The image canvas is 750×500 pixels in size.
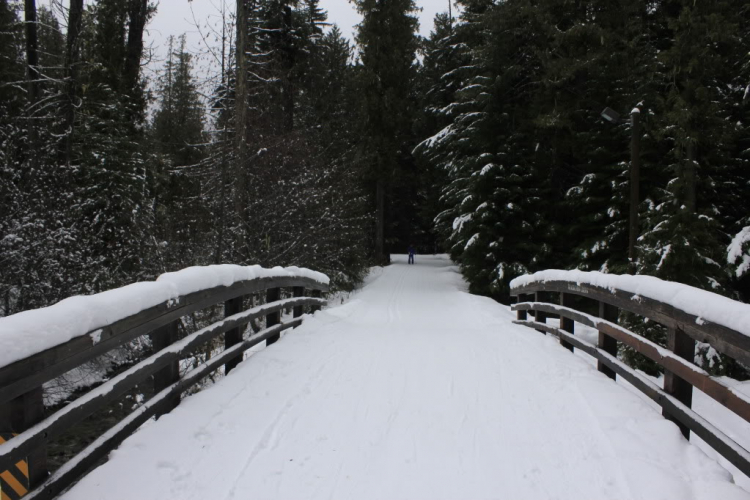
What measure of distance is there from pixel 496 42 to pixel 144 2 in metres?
12.6

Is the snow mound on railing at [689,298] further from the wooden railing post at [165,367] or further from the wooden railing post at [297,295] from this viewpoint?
the wooden railing post at [297,295]

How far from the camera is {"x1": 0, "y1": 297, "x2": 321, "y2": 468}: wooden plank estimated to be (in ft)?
6.96

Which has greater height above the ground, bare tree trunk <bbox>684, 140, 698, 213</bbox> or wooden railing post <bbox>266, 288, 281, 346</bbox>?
bare tree trunk <bbox>684, 140, 698, 213</bbox>

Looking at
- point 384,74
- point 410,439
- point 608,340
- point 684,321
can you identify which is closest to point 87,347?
point 410,439

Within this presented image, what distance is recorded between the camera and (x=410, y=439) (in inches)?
136

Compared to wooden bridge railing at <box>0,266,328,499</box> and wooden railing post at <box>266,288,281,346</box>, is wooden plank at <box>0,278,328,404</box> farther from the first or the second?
wooden railing post at <box>266,288,281,346</box>

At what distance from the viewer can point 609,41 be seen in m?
15.5

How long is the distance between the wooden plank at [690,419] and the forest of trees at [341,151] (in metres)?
7.61

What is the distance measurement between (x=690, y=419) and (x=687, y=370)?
33 cm

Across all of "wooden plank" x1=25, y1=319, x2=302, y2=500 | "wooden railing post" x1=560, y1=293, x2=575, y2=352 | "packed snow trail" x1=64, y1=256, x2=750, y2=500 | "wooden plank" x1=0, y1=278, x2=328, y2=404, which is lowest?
"packed snow trail" x1=64, y1=256, x2=750, y2=500

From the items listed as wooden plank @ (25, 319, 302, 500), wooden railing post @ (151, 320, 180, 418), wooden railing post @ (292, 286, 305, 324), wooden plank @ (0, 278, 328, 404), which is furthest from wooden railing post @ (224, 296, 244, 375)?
wooden railing post @ (292, 286, 305, 324)

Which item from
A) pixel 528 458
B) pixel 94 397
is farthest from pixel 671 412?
pixel 94 397

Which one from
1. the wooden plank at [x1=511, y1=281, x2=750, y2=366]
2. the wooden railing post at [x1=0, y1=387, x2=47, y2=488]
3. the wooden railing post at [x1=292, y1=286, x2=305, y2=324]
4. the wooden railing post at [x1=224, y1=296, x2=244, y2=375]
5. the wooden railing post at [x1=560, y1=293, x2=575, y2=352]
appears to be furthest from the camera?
the wooden railing post at [x1=292, y1=286, x2=305, y2=324]

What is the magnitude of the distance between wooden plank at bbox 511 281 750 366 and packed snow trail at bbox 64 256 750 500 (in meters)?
0.76
